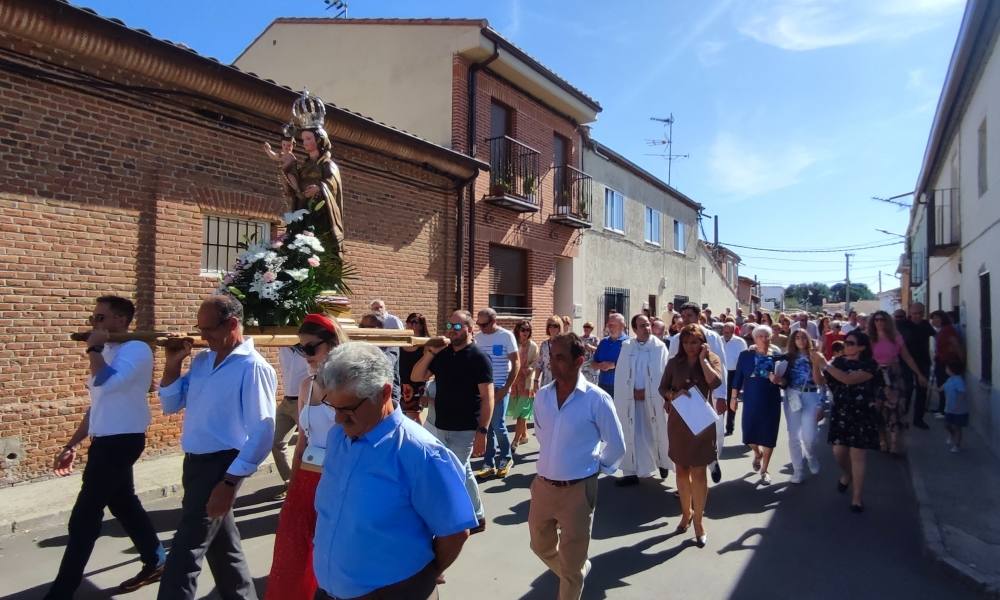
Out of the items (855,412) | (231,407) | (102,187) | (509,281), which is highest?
(102,187)

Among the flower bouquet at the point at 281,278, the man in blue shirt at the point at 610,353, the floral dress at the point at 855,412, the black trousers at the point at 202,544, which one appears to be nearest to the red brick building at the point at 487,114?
the man in blue shirt at the point at 610,353

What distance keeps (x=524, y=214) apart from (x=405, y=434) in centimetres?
1297

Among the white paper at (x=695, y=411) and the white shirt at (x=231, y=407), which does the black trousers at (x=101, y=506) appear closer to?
the white shirt at (x=231, y=407)

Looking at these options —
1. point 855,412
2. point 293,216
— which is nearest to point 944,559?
point 855,412

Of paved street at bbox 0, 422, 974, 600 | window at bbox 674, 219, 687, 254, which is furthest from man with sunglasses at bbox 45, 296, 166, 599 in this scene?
window at bbox 674, 219, 687, 254

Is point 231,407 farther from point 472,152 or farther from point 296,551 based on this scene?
point 472,152

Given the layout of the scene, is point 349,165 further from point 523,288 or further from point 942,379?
point 942,379

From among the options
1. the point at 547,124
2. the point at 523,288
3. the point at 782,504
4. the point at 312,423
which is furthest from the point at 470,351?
the point at 547,124

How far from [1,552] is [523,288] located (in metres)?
11.6

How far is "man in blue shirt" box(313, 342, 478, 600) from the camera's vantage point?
2.23 m

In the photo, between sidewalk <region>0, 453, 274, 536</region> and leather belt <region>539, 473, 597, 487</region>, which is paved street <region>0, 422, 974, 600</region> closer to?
sidewalk <region>0, 453, 274, 536</region>

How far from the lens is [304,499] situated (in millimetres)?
3242

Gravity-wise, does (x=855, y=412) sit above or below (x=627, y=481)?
above

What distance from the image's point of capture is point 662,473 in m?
7.13
